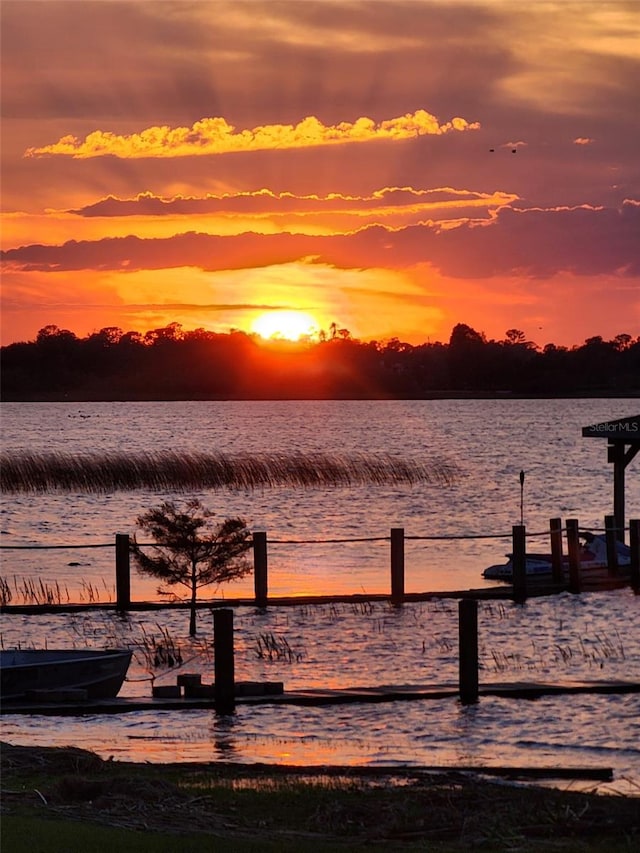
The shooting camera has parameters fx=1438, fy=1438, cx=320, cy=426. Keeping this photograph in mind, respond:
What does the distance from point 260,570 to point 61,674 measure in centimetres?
1174

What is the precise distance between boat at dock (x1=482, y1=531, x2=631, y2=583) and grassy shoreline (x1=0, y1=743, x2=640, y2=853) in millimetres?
21393

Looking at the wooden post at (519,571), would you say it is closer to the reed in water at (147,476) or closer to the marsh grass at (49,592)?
the marsh grass at (49,592)

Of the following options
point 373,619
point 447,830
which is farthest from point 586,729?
point 373,619

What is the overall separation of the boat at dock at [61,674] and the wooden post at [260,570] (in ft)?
34.5

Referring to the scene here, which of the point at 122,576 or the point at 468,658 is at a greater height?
the point at 122,576

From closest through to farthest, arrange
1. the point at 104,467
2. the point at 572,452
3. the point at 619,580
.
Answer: the point at 619,580, the point at 104,467, the point at 572,452

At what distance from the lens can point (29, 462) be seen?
2758 inches

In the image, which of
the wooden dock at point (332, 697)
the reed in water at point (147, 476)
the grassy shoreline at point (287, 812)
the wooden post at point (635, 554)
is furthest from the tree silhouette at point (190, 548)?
the reed in water at point (147, 476)

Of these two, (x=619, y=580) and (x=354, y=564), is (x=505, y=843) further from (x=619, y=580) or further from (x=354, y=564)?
(x=354, y=564)

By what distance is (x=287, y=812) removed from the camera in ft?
45.1

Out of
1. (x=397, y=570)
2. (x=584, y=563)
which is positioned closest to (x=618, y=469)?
(x=584, y=563)

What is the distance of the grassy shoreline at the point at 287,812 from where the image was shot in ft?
39.8

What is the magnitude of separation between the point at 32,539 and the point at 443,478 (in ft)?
129

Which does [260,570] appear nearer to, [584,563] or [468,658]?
[584,563]
